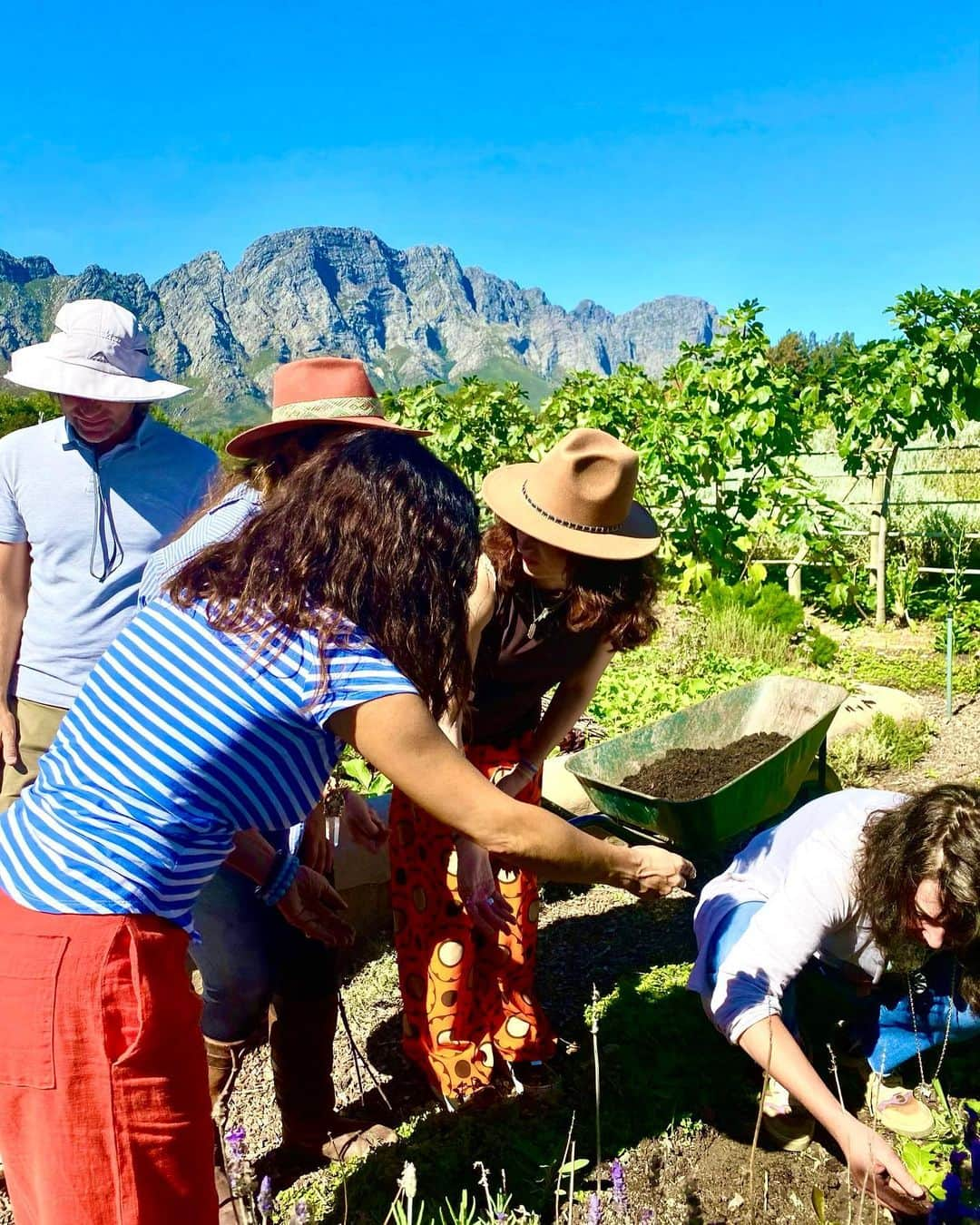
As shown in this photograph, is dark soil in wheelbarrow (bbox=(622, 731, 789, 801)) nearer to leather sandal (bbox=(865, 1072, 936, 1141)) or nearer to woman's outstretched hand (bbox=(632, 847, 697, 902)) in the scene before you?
leather sandal (bbox=(865, 1072, 936, 1141))

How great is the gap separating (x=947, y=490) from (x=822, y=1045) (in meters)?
7.38

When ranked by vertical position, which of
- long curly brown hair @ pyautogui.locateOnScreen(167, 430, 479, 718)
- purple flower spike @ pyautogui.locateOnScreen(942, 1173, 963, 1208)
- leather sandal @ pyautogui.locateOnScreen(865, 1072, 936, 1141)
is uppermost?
long curly brown hair @ pyautogui.locateOnScreen(167, 430, 479, 718)

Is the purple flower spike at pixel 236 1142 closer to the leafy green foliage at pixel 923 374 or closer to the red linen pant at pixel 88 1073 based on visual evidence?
the red linen pant at pixel 88 1073

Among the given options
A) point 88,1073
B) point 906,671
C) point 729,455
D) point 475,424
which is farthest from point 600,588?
point 475,424

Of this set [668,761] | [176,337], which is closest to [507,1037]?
[668,761]

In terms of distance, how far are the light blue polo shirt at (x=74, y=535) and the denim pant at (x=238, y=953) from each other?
0.75 metres

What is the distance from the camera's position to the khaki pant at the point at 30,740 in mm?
2322

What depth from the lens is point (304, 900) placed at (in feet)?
6.07

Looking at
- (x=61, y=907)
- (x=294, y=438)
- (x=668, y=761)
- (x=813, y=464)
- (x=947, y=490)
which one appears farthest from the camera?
(x=813, y=464)

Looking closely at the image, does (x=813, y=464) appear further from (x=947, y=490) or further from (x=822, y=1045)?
(x=822, y=1045)

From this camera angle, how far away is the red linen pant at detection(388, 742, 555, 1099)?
2193 millimetres

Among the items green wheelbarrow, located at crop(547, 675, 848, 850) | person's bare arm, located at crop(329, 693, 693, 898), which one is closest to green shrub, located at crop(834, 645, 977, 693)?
green wheelbarrow, located at crop(547, 675, 848, 850)

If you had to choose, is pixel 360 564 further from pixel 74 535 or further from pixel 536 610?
pixel 74 535

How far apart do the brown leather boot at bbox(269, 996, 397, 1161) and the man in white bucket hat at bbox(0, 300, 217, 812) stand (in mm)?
908
